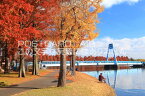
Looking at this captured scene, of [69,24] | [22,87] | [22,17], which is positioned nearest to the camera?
[69,24]

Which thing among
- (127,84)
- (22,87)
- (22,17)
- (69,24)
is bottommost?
(127,84)

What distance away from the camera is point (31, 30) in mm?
23188

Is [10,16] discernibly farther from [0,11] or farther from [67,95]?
[67,95]

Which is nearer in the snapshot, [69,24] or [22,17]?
[69,24]

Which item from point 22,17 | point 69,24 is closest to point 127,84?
point 22,17

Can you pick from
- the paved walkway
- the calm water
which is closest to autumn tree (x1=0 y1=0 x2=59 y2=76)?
the paved walkway

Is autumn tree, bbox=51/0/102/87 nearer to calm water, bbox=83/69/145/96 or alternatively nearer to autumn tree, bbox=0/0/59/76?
autumn tree, bbox=0/0/59/76

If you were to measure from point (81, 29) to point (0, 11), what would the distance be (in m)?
6.87

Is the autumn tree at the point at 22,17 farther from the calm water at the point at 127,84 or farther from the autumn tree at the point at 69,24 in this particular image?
the calm water at the point at 127,84

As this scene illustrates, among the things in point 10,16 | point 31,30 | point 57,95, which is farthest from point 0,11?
point 57,95

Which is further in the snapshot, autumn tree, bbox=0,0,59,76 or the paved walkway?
autumn tree, bbox=0,0,59,76

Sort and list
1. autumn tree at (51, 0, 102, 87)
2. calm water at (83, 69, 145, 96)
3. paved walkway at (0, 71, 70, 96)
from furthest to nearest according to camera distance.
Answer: calm water at (83, 69, 145, 96)
autumn tree at (51, 0, 102, 87)
paved walkway at (0, 71, 70, 96)

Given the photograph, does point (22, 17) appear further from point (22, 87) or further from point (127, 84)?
point (127, 84)


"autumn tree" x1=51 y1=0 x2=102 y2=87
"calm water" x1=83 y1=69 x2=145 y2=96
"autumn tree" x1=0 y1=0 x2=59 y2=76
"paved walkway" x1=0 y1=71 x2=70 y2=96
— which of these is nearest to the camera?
"paved walkway" x1=0 y1=71 x2=70 y2=96
